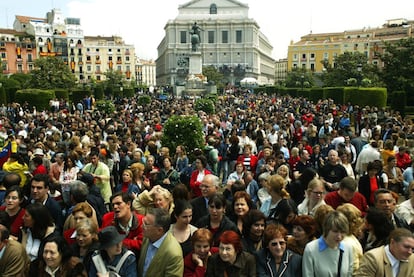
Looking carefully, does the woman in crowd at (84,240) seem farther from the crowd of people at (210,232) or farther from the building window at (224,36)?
the building window at (224,36)

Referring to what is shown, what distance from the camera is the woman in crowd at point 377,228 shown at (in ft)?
13.4

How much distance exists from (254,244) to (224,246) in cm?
78

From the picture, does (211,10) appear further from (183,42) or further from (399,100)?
(399,100)

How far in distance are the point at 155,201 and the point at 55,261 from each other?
5.16 feet

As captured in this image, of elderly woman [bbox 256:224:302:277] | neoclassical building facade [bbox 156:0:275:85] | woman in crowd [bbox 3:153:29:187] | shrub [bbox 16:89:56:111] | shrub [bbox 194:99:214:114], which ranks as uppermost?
neoclassical building facade [bbox 156:0:275:85]

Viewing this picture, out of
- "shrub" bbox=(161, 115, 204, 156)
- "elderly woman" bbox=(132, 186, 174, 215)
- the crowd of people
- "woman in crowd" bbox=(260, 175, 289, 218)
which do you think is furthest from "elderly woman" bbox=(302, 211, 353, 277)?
"shrub" bbox=(161, 115, 204, 156)

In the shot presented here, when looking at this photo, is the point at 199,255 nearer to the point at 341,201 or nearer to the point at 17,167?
the point at 341,201

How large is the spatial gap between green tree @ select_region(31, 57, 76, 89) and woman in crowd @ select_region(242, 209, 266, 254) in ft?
149

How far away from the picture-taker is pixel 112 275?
11.8ft

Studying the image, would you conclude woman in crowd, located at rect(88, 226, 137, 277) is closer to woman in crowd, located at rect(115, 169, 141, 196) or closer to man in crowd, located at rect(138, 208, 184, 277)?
man in crowd, located at rect(138, 208, 184, 277)

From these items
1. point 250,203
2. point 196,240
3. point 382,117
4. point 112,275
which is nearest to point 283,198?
point 250,203

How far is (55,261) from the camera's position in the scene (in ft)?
12.6

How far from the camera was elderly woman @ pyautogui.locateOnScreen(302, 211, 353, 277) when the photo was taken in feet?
12.2

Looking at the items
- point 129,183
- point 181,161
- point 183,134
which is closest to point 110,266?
point 129,183
